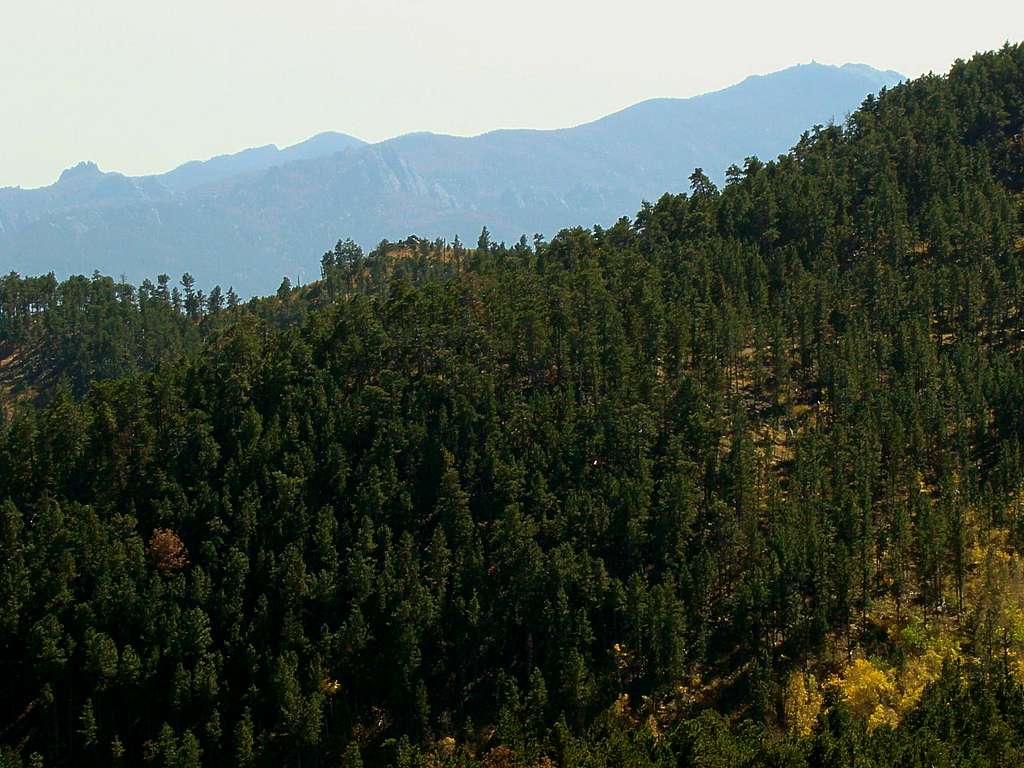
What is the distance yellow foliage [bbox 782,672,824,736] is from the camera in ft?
262

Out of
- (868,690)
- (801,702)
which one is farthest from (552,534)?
(868,690)

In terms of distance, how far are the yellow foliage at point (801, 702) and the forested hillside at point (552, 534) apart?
0.30 metres

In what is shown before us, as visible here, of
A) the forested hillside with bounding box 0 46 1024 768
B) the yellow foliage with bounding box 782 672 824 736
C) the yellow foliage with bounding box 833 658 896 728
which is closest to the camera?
the yellow foliage with bounding box 833 658 896 728

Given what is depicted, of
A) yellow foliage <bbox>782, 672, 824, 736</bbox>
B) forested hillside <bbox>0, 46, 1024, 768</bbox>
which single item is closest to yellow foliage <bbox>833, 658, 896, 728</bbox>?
forested hillside <bbox>0, 46, 1024, 768</bbox>

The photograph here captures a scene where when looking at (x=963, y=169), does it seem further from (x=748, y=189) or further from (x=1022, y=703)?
(x=1022, y=703)

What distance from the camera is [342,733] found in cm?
8981

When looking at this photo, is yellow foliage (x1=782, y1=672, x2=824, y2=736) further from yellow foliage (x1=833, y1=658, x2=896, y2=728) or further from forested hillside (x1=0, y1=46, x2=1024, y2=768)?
yellow foliage (x1=833, y1=658, x2=896, y2=728)

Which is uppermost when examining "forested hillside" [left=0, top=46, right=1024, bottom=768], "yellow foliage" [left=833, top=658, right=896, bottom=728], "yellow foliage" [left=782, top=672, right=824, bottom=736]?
"forested hillside" [left=0, top=46, right=1024, bottom=768]

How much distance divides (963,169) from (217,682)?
444 feet

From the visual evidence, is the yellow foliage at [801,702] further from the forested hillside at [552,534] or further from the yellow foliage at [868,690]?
the yellow foliage at [868,690]

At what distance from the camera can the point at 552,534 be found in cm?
10044

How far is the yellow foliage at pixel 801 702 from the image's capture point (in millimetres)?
79938

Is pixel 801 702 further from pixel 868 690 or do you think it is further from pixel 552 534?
pixel 552 534

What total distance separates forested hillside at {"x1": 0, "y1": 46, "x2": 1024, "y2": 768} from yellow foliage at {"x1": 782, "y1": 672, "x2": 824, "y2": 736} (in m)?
0.30
